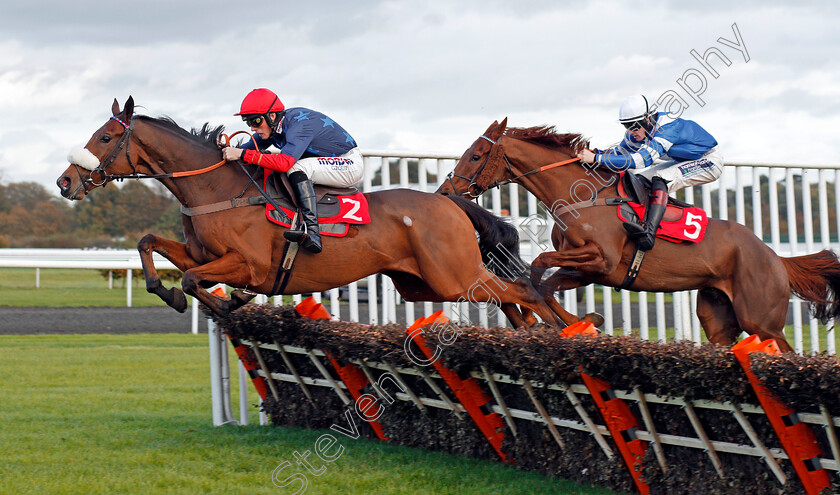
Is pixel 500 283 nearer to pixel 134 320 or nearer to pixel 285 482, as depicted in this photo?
pixel 285 482

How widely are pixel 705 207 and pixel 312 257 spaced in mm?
3342

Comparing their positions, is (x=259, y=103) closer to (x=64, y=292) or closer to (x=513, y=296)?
(x=513, y=296)

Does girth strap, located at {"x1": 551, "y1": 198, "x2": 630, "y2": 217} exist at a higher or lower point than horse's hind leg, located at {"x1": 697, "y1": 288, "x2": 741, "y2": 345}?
higher

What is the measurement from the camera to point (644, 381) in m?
3.36

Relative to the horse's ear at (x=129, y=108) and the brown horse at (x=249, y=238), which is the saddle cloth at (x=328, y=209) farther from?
the horse's ear at (x=129, y=108)

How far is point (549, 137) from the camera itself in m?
5.53

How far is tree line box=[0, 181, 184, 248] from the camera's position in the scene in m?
29.2

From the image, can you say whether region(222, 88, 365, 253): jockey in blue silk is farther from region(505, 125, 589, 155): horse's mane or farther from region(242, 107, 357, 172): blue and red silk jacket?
region(505, 125, 589, 155): horse's mane

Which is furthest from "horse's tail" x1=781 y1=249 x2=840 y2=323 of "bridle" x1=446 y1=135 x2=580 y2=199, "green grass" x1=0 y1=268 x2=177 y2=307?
"green grass" x1=0 y1=268 x2=177 y2=307

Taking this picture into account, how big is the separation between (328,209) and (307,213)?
6.3 inches

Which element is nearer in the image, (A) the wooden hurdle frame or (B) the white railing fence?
(A) the wooden hurdle frame

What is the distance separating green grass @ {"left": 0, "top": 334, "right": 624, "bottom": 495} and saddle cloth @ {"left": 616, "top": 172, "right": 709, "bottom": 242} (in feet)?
6.28

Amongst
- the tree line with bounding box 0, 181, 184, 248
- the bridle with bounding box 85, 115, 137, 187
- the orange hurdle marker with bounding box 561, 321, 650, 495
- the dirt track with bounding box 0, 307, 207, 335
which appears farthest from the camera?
the tree line with bounding box 0, 181, 184, 248

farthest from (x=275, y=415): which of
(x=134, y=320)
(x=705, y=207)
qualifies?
(x=134, y=320)
